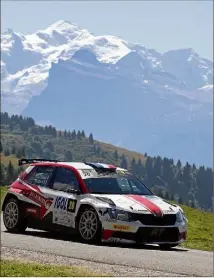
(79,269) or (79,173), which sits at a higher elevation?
(79,173)

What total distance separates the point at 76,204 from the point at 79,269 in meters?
4.25

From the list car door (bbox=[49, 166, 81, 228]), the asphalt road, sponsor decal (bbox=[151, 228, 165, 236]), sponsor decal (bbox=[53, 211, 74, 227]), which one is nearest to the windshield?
car door (bbox=[49, 166, 81, 228])

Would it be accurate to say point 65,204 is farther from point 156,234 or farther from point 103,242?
point 156,234

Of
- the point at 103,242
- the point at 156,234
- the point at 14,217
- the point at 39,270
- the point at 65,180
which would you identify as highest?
the point at 65,180

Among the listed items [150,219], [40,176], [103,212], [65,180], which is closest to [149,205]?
[150,219]

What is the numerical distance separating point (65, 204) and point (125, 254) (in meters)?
2.80

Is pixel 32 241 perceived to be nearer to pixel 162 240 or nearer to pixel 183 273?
pixel 162 240

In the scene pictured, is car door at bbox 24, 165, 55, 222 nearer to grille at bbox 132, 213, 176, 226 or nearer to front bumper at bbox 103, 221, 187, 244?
front bumper at bbox 103, 221, 187, 244

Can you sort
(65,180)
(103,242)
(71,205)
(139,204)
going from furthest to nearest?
(65,180), (71,205), (103,242), (139,204)

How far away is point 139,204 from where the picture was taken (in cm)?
1614

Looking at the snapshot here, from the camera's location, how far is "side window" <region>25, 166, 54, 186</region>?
730 inches

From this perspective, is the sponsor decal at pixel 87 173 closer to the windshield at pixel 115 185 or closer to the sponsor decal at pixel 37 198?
the windshield at pixel 115 185

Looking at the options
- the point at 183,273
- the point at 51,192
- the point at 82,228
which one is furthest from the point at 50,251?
the point at 183,273

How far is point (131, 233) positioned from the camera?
1602 cm
